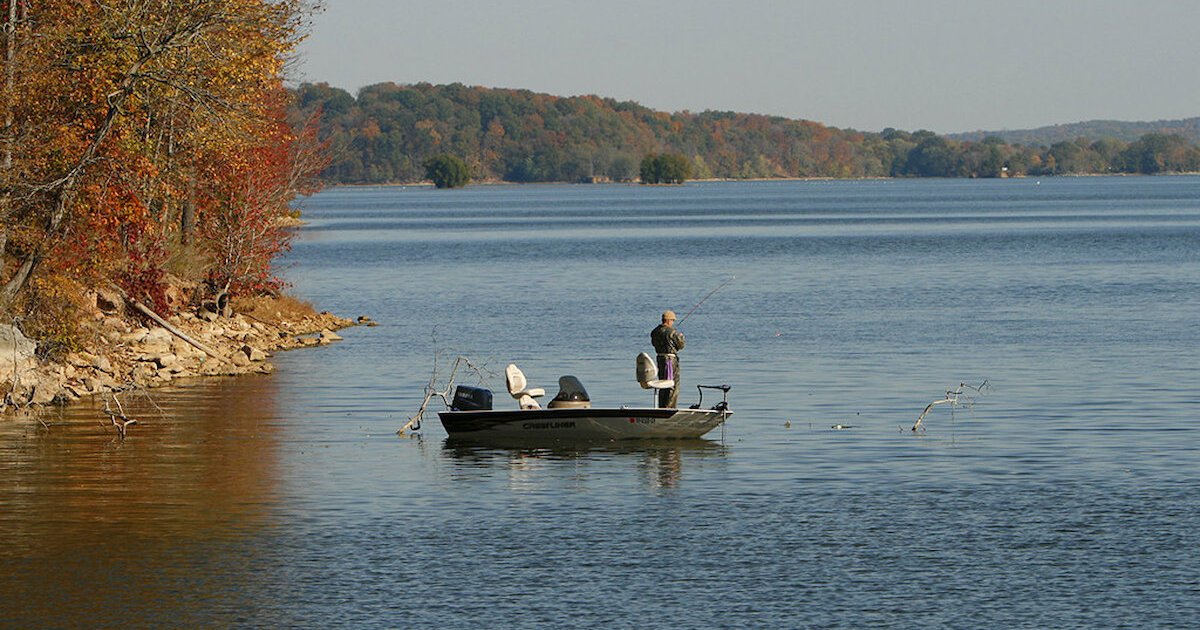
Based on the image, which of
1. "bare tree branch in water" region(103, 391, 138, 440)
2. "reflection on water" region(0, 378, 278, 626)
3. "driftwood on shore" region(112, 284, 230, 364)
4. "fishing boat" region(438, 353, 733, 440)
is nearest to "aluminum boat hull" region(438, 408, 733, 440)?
"fishing boat" region(438, 353, 733, 440)

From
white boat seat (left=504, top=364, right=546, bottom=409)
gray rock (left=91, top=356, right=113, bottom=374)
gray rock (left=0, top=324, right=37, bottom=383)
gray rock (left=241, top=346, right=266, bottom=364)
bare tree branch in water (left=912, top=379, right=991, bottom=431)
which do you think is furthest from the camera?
gray rock (left=241, top=346, right=266, bottom=364)

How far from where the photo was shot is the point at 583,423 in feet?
105

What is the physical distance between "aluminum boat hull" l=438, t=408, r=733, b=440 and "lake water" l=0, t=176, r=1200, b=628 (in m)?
0.36

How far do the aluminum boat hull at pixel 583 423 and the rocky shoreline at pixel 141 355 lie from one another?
9.66 m

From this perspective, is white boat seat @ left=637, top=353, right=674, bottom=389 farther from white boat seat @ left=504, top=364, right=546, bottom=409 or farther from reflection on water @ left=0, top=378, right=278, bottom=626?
reflection on water @ left=0, top=378, right=278, bottom=626

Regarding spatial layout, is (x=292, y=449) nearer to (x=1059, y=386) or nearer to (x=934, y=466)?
(x=934, y=466)

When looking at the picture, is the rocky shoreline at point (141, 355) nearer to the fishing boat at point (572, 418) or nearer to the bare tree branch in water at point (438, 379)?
the bare tree branch in water at point (438, 379)

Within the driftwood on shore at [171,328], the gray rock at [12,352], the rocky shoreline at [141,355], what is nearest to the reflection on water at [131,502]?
the rocky shoreline at [141,355]

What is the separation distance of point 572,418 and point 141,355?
Result: 1521 centimetres

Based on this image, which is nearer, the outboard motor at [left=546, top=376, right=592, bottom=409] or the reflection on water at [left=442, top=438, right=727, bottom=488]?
the reflection on water at [left=442, top=438, right=727, bottom=488]

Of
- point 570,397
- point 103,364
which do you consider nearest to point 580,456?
point 570,397

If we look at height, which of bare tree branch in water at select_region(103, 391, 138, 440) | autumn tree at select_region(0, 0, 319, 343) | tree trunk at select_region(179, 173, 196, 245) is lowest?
bare tree branch in water at select_region(103, 391, 138, 440)

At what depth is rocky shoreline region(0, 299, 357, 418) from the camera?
119ft

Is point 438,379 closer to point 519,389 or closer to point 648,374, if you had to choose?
A: point 519,389
